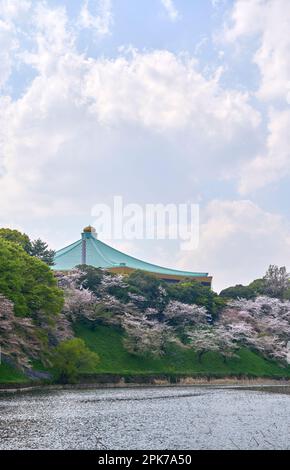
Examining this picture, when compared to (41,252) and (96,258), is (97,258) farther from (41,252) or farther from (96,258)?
(41,252)

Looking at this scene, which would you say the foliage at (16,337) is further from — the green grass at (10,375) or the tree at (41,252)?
the tree at (41,252)

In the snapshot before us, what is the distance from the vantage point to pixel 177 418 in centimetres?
2730

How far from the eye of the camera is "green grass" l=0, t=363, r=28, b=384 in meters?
42.5

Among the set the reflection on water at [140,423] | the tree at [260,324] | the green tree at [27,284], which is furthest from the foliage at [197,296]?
the reflection on water at [140,423]

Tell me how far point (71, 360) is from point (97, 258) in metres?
49.8

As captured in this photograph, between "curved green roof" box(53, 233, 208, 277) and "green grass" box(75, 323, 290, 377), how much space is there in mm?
31824

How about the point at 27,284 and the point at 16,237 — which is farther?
the point at 16,237

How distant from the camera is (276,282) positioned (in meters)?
89.2

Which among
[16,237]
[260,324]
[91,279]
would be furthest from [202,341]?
[16,237]

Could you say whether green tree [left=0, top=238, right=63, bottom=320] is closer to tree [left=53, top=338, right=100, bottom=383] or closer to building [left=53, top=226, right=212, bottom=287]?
tree [left=53, top=338, right=100, bottom=383]

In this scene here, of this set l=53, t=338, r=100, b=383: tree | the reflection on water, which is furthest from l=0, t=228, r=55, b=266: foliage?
the reflection on water

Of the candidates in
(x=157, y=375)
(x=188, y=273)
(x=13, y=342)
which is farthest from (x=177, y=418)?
(x=188, y=273)

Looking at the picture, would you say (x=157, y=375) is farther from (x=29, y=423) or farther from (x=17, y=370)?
(x=29, y=423)
